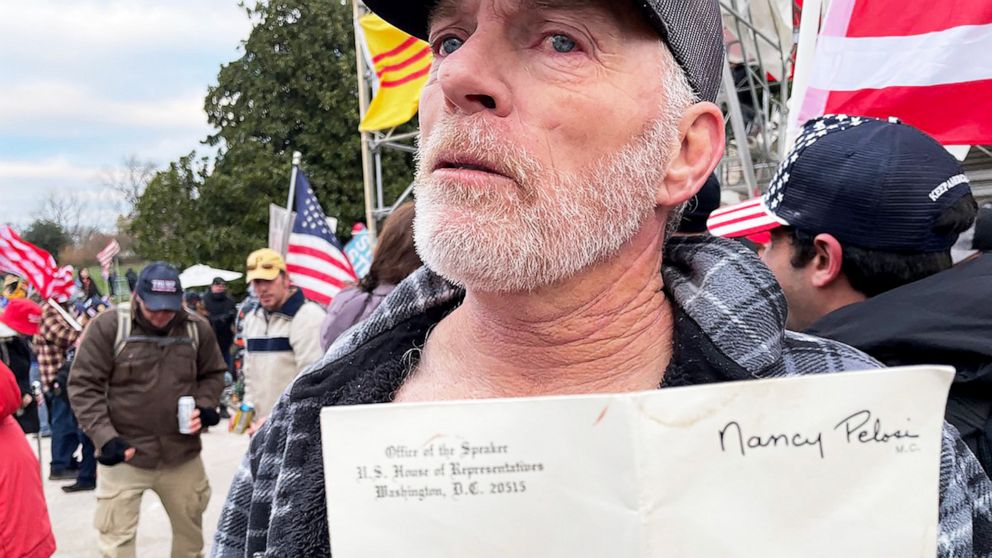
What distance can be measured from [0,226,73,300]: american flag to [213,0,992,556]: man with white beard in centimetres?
865

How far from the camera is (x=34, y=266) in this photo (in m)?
9.40

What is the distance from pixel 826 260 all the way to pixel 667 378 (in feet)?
3.09

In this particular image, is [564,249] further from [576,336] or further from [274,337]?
[274,337]

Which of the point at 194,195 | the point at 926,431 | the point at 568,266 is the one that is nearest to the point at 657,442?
the point at 926,431

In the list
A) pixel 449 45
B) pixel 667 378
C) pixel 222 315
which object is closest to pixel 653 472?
pixel 667 378

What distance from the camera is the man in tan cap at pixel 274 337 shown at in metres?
5.07

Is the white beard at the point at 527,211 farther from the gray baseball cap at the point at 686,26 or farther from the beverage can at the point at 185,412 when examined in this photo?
the beverage can at the point at 185,412

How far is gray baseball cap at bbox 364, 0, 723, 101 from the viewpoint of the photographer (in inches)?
45.3

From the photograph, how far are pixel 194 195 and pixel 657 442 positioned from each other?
26.6 meters

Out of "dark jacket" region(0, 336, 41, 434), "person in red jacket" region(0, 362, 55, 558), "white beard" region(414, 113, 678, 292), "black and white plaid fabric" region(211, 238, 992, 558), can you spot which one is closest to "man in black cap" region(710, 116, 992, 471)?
"black and white plaid fabric" region(211, 238, 992, 558)

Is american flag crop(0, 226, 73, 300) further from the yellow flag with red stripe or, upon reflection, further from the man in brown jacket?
the man in brown jacket

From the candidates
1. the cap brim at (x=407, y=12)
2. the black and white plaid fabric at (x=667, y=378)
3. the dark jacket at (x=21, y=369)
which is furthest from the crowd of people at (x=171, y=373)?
the black and white plaid fabric at (x=667, y=378)

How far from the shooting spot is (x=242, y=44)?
2517 cm
